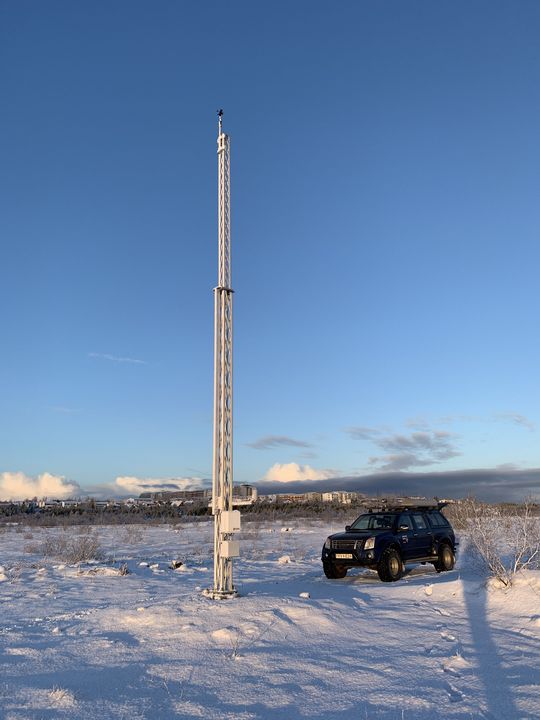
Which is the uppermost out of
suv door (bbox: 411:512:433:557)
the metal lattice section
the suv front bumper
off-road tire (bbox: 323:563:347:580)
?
the metal lattice section

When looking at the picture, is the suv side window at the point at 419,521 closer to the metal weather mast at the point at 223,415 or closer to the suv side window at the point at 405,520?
the suv side window at the point at 405,520

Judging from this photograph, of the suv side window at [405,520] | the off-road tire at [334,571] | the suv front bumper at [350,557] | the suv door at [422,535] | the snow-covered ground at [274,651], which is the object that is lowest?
the snow-covered ground at [274,651]

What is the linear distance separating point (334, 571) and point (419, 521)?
116 inches

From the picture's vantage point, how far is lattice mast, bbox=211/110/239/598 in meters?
12.8

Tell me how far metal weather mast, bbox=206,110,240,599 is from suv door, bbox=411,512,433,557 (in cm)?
640

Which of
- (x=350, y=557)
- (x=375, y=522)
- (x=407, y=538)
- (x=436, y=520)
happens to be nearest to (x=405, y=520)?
(x=407, y=538)

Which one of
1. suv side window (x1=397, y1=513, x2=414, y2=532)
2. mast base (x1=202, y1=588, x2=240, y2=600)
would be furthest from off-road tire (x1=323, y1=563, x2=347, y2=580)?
mast base (x1=202, y1=588, x2=240, y2=600)

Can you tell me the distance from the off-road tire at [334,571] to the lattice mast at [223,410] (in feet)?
14.1

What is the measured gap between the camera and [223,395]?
533 inches

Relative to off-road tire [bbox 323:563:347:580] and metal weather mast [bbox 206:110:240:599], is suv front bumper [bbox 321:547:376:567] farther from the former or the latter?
metal weather mast [bbox 206:110:240:599]

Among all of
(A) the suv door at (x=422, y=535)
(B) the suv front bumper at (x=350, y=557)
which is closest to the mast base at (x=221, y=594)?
(B) the suv front bumper at (x=350, y=557)

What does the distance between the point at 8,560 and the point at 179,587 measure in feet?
29.2

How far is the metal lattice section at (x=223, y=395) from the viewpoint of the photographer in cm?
1279

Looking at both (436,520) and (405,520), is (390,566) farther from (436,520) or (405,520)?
(436,520)
